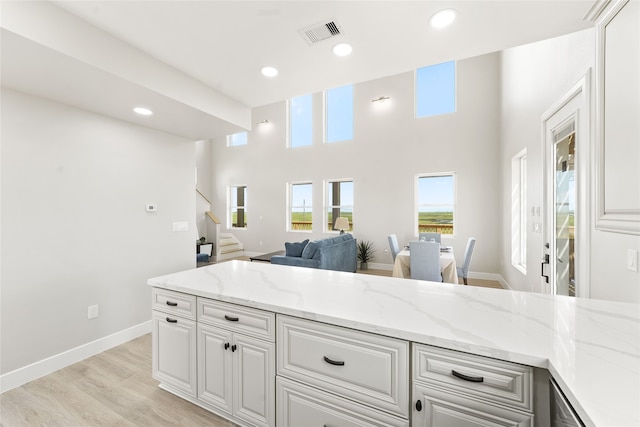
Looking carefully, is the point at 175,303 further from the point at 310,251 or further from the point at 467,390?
the point at 310,251

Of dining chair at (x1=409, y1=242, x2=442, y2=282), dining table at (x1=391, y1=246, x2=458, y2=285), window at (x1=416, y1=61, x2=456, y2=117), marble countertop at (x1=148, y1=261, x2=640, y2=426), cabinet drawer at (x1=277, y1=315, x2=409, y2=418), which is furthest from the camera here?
window at (x1=416, y1=61, x2=456, y2=117)

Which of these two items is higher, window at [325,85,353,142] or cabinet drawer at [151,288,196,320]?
window at [325,85,353,142]

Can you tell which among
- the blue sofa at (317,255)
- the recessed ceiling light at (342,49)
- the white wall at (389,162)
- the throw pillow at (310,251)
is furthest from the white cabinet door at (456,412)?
the white wall at (389,162)

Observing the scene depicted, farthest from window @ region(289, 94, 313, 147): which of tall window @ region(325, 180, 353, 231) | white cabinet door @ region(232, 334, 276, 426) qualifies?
white cabinet door @ region(232, 334, 276, 426)

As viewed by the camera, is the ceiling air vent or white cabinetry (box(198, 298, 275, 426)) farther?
the ceiling air vent

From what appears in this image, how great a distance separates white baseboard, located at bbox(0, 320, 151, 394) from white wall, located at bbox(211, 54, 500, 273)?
16.1 feet

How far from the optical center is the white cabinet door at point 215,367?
1.63 metres

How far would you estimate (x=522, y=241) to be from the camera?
417 centimetres

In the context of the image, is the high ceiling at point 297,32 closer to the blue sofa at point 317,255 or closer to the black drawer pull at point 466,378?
the black drawer pull at point 466,378

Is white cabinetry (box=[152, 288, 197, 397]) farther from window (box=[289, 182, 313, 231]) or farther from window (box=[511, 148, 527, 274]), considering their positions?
window (box=[289, 182, 313, 231])

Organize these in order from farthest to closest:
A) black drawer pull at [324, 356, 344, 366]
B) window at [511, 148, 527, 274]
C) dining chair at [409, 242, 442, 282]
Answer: window at [511, 148, 527, 274] < dining chair at [409, 242, 442, 282] < black drawer pull at [324, 356, 344, 366]

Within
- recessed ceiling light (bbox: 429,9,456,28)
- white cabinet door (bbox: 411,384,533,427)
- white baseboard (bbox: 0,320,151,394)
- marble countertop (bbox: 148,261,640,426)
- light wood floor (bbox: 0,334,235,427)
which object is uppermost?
recessed ceiling light (bbox: 429,9,456,28)

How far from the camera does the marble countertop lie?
753 millimetres

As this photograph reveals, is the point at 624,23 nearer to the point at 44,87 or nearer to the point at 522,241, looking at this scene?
the point at 44,87
